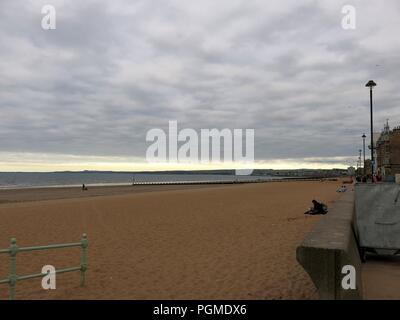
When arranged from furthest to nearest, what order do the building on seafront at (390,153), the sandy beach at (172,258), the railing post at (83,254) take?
the building on seafront at (390,153) < the railing post at (83,254) < the sandy beach at (172,258)

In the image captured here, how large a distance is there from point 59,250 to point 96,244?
4.68 ft

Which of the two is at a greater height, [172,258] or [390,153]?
[390,153]

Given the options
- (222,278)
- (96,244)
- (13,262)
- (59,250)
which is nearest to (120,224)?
(96,244)

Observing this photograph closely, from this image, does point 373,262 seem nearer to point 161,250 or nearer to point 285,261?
point 285,261

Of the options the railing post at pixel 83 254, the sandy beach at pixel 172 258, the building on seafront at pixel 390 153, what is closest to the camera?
the sandy beach at pixel 172 258

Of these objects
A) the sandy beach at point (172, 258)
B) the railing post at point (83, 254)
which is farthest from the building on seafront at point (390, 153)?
the railing post at point (83, 254)

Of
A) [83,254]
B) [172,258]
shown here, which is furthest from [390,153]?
[83,254]

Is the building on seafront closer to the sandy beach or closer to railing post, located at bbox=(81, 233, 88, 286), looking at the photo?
the sandy beach

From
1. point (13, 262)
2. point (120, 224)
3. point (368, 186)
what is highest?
point (368, 186)

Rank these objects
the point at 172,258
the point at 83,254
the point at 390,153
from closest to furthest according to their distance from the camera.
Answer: the point at 83,254
the point at 172,258
the point at 390,153

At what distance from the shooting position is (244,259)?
391 inches

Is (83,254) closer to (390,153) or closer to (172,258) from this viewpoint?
(172,258)

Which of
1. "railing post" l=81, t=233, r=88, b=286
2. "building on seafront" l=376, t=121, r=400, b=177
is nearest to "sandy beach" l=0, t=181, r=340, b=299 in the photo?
"railing post" l=81, t=233, r=88, b=286

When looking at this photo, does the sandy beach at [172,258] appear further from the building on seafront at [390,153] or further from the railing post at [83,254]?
the building on seafront at [390,153]
